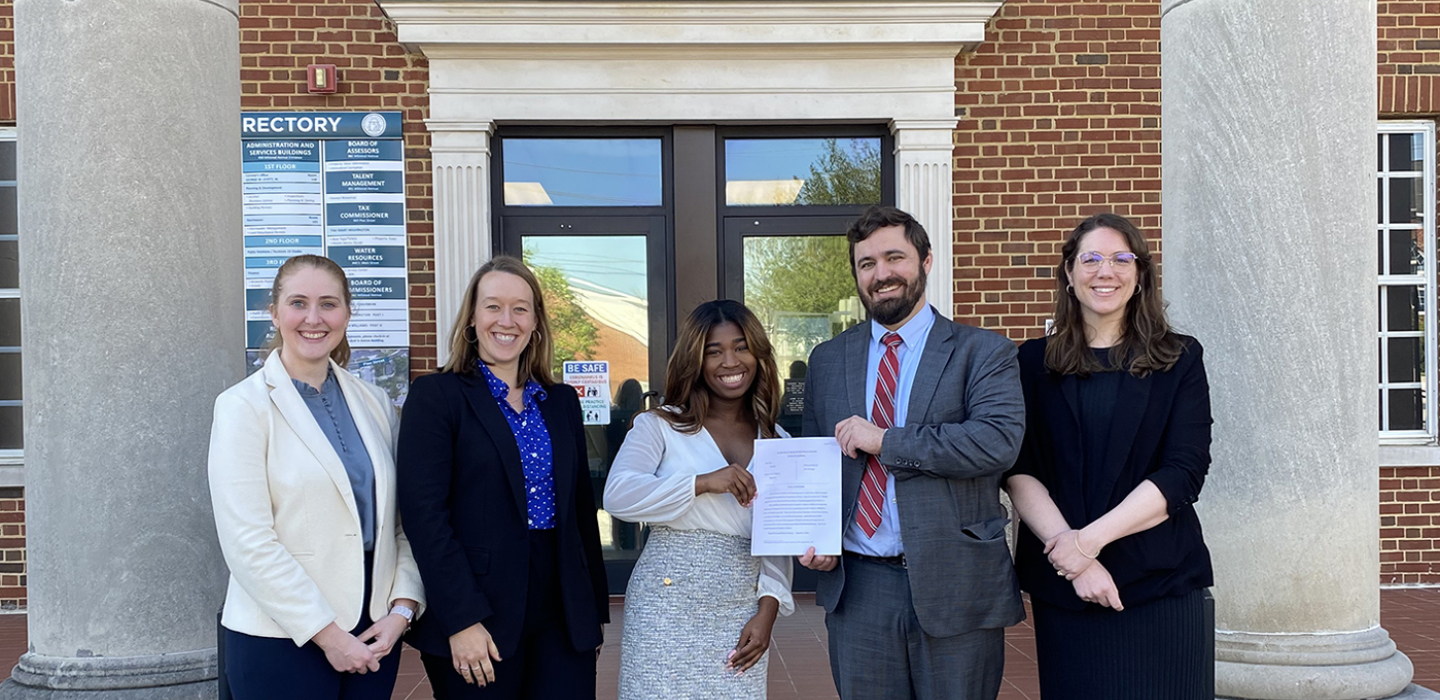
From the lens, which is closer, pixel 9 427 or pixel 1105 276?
pixel 1105 276

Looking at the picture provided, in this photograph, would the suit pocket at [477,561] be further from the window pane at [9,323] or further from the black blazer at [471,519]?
the window pane at [9,323]

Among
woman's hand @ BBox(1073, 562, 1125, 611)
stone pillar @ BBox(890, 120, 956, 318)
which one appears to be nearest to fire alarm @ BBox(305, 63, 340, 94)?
stone pillar @ BBox(890, 120, 956, 318)

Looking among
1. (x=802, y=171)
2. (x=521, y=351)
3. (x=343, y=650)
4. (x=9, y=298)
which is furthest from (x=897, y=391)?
(x=9, y=298)

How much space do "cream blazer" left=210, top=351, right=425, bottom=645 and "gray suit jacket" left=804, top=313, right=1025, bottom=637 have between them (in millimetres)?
1227

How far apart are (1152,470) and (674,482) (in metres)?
1.20

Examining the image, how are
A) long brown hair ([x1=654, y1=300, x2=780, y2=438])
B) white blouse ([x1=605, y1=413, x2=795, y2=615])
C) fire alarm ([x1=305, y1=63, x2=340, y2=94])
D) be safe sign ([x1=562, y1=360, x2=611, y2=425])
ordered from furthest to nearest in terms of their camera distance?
be safe sign ([x1=562, y1=360, x2=611, y2=425]), fire alarm ([x1=305, y1=63, x2=340, y2=94]), long brown hair ([x1=654, y1=300, x2=780, y2=438]), white blouse ([x1=605, y1=413, x2=795, y2=615])

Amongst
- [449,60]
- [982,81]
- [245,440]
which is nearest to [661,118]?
[449,60]

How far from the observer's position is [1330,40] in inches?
132

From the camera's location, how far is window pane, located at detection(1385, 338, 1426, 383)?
7047mm

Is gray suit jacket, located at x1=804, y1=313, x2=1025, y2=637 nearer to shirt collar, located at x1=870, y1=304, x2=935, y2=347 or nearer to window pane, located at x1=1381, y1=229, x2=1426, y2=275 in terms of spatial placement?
shirt collar, located at x1=870, y1=304, x2=935, y2=347

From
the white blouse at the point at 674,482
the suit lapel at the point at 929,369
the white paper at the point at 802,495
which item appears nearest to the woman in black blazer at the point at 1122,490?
the suit lapel at the point at 929,369

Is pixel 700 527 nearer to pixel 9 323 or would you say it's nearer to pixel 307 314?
pixel 307 314

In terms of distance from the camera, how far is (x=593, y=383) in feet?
22.6

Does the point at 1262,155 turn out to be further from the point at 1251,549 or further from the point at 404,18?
the point at 404,18
